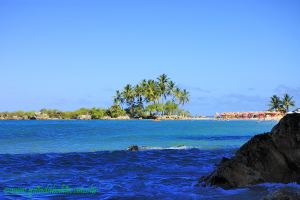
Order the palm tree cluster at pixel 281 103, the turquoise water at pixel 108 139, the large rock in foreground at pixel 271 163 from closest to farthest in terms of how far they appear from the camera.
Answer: the large rock in foreground at pixel 271 163
the turquoise water at pixel 108 139
the palm tree cluster at pixel 281 103

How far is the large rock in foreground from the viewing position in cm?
1310

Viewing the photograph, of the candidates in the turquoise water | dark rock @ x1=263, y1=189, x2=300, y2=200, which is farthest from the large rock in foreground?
the turquoise water

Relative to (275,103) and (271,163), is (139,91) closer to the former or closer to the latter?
(275,103)

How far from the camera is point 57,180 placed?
53.4ft

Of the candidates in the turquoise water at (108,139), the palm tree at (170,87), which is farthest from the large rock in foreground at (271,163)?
the palm tree at (170,87)

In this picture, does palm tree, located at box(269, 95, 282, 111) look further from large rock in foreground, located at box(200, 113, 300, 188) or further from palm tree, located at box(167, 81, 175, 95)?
large rock in foreground, located at box(200, 113, 300, 188)

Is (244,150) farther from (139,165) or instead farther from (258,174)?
(139,165)

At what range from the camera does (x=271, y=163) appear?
1321 centimetres

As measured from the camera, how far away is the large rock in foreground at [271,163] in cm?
1310

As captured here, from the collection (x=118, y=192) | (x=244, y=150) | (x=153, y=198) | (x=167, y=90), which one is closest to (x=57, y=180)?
(x=118, y=192)

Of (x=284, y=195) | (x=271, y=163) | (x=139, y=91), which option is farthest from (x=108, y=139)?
(x=139, y=91)

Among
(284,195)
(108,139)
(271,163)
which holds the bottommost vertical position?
(108,139)

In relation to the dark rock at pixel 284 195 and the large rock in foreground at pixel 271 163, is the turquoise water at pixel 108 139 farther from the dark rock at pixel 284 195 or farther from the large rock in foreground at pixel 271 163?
the dark rock at pixel 284 195

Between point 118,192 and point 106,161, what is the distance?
10.3m
